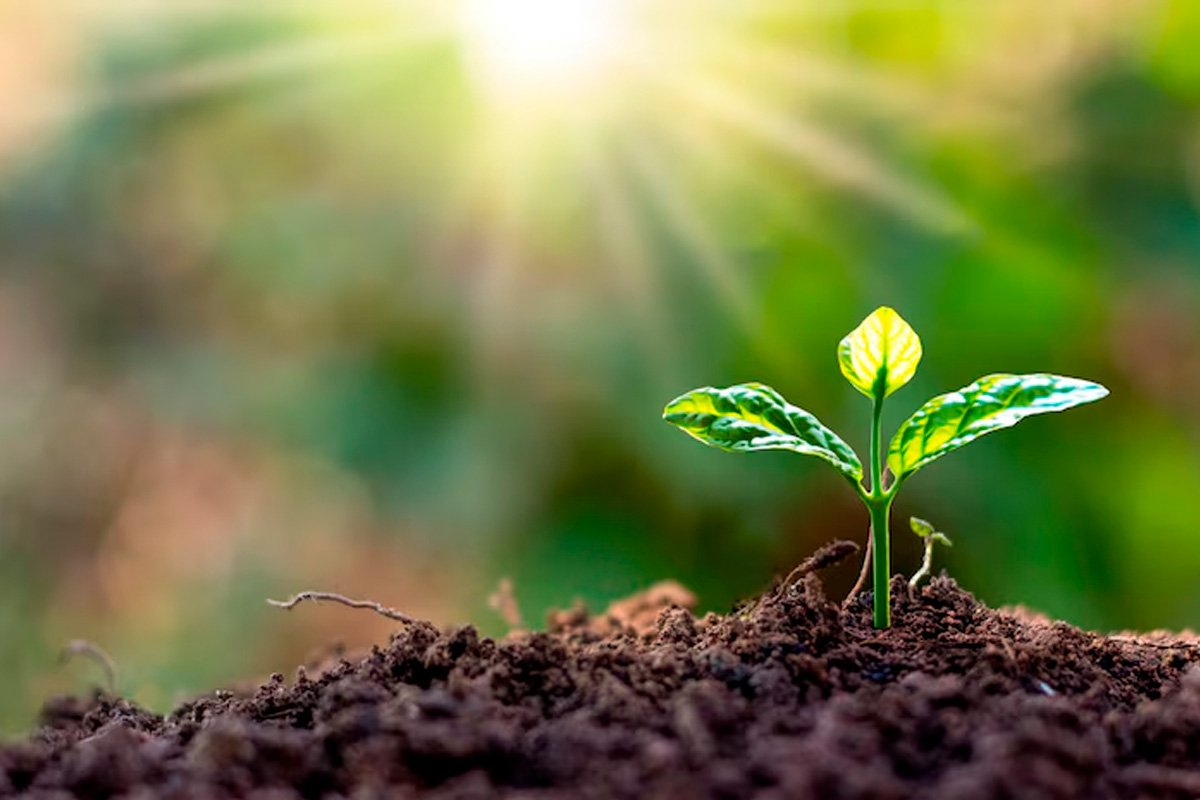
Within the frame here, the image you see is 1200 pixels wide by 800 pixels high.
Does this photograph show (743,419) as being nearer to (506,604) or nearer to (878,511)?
(878,511)

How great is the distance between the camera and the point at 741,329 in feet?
6.61

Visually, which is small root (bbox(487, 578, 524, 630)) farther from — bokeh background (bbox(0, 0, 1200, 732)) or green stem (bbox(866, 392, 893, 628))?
green stem (bbox(866, 392, 893, 628))

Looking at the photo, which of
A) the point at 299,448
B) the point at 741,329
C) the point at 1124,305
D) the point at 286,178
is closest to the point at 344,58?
the point at 286,178

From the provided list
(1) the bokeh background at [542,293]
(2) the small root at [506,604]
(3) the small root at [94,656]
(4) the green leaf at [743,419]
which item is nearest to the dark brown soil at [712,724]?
(4) the green leaf at [743,419]

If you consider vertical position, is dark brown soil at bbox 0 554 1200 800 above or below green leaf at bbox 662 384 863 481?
below

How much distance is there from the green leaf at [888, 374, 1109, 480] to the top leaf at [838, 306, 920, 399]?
0.04m

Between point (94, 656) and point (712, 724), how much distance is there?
133 centimetres

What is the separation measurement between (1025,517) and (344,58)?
165 cm

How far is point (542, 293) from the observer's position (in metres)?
2.02

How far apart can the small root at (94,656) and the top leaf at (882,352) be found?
1135mm

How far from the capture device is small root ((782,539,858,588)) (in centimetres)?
104

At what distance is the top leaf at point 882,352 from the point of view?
0.92 m

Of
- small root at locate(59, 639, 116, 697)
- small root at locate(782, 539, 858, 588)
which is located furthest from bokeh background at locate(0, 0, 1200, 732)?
small root at locate(782, 539, 858, 588)

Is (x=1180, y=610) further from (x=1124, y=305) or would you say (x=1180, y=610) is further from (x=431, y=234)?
(x=431, y=234)
